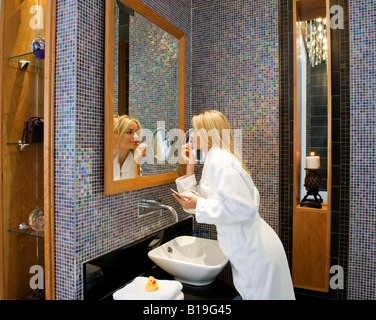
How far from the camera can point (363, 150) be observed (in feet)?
6.04

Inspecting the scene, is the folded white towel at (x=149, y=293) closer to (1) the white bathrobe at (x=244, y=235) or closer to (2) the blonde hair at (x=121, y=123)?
(1) the white bathrobe at (x=244, y=235)

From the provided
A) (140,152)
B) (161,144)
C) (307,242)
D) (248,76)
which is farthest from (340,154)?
(140,152)

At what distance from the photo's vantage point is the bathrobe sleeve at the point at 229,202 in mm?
1375

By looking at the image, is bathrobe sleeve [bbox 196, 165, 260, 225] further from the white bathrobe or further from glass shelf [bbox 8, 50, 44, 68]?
glass shelf [bbox 8, 50, 44, 68]

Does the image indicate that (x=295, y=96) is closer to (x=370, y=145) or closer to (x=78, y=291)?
(x=370, y=145)

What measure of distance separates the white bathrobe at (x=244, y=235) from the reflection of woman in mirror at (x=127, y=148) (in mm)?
451

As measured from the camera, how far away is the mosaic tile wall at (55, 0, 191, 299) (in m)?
1.28

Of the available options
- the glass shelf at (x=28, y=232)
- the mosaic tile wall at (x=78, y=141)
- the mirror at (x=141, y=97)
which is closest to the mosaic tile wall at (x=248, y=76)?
the mirror at (x=141, y=97)

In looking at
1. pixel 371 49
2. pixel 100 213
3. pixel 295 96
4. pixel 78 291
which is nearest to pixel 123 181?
pixel 100 213

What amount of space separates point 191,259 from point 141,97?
1110 mm

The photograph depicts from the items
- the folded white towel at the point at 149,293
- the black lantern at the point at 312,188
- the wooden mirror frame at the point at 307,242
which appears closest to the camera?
the folded white towel at the point at 149,293

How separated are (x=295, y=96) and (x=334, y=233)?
3.33ft

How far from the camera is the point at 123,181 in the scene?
1.55 m

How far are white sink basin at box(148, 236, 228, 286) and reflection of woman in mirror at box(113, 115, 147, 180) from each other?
507mm
